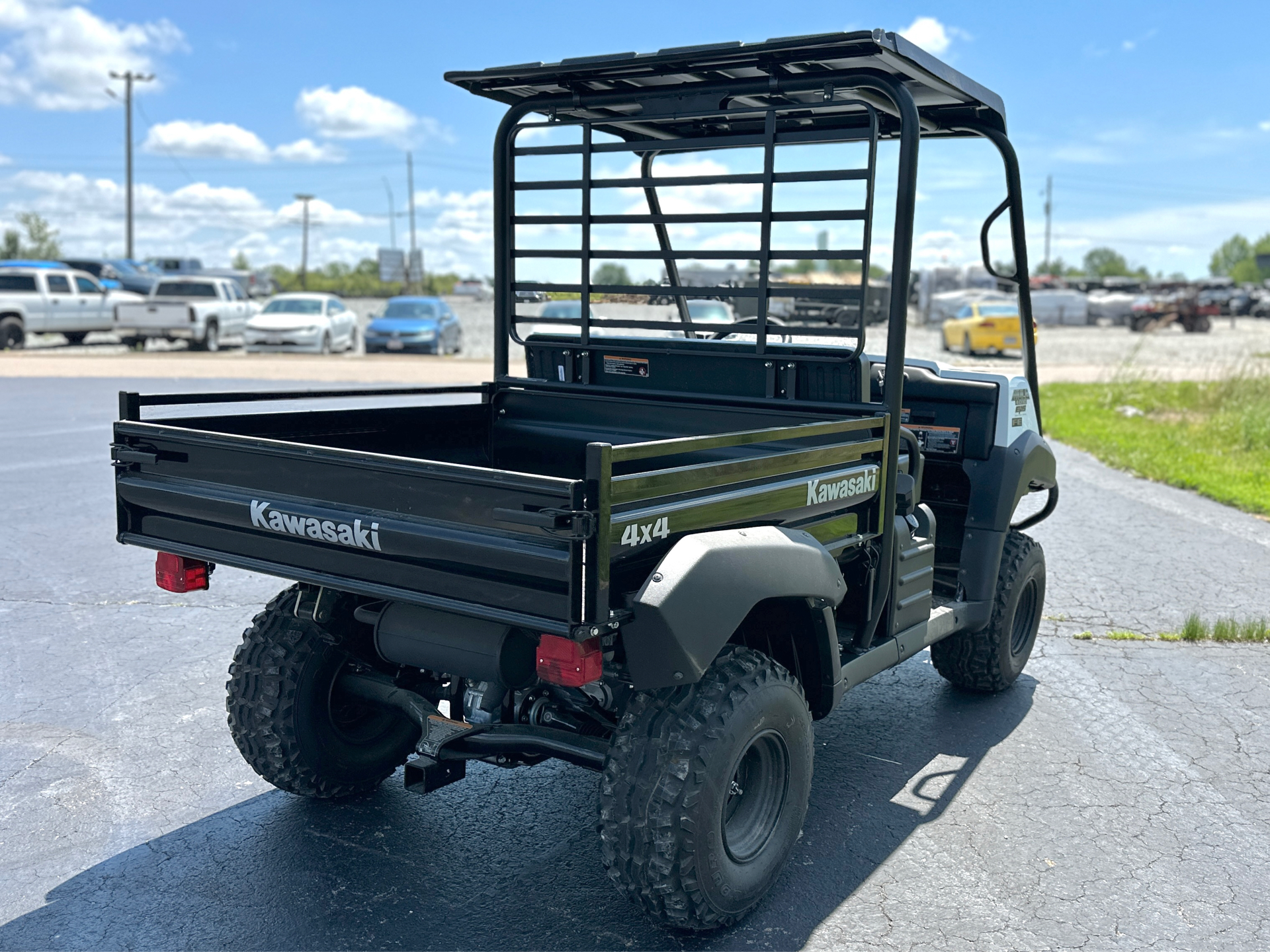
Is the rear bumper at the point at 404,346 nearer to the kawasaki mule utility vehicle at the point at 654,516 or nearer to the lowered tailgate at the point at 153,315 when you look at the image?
the lowered tailgate at the point at 153,315

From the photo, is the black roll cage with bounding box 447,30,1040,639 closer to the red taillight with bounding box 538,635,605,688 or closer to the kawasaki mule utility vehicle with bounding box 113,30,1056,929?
the kawasaki mule utility vehicle with bounding box 113,30,1056,929

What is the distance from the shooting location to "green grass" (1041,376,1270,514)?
10.8 meters

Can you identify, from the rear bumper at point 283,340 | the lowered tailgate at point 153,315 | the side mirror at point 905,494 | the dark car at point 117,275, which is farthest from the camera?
the dark car at point 117,275

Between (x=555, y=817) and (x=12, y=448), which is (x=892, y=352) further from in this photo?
(x=12, y=448)

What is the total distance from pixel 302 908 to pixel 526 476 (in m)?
1.50

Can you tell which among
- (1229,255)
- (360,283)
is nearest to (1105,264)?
(1229,255)

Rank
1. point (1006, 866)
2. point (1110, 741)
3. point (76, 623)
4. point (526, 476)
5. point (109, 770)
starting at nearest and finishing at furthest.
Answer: point (526, 476)
point (1006, 866)
point (109, 770)
point (1110, 741)
point (76, 623)

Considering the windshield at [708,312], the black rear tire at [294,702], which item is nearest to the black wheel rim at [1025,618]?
the windshield at [708,312]

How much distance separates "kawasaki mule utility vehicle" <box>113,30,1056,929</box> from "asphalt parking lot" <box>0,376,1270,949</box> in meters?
0.27

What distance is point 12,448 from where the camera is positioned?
11.1 m

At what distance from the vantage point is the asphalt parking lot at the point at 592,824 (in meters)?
3.11

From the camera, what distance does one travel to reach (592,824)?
3.78m

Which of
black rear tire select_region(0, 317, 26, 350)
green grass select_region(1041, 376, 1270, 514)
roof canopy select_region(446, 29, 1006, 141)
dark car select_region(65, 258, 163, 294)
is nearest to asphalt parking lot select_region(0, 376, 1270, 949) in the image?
roof canopy select_region(446, 29, 1006, 141)

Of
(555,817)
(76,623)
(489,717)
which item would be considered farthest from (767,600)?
(76,623)
